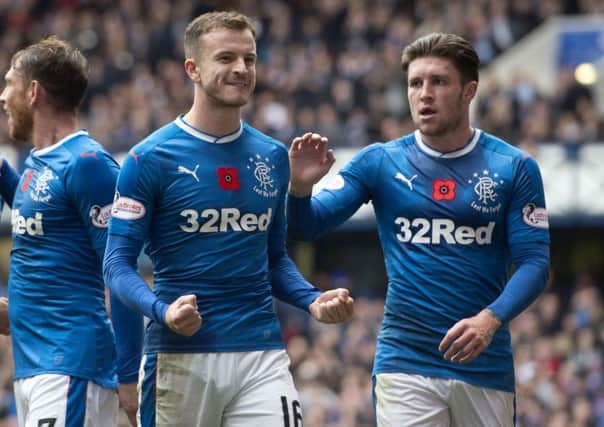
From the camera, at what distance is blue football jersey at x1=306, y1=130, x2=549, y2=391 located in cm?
683

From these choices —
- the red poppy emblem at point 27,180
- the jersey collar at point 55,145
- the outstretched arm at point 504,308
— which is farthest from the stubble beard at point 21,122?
the outstretched arm at point 504,308

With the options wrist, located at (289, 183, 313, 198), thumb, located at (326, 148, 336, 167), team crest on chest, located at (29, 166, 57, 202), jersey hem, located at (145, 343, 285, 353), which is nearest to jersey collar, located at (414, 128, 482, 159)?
thumb, located at (326, 148, 336, 167)

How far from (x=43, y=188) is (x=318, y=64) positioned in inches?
627

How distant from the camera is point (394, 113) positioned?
838 inches

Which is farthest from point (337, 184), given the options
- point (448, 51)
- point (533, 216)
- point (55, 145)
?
point (55, 145)

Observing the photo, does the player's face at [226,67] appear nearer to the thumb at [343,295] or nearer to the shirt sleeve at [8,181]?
the thumb at [343,295]

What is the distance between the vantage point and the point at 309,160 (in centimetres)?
675

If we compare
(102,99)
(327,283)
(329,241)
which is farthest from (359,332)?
(102,99)

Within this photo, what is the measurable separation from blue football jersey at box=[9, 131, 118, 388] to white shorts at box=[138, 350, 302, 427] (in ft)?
1.66

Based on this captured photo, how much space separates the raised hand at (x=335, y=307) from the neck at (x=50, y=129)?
1.66 meters

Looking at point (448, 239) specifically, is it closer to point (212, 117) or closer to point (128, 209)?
point (212, 117)

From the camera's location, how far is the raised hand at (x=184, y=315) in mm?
5723

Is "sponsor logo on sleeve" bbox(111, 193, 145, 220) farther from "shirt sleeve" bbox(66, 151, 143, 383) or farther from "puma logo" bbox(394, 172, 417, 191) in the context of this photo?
"puma logo" bbox(394, 172, 417, 191)

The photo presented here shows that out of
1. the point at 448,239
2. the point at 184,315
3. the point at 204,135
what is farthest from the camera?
the point at 448,239
